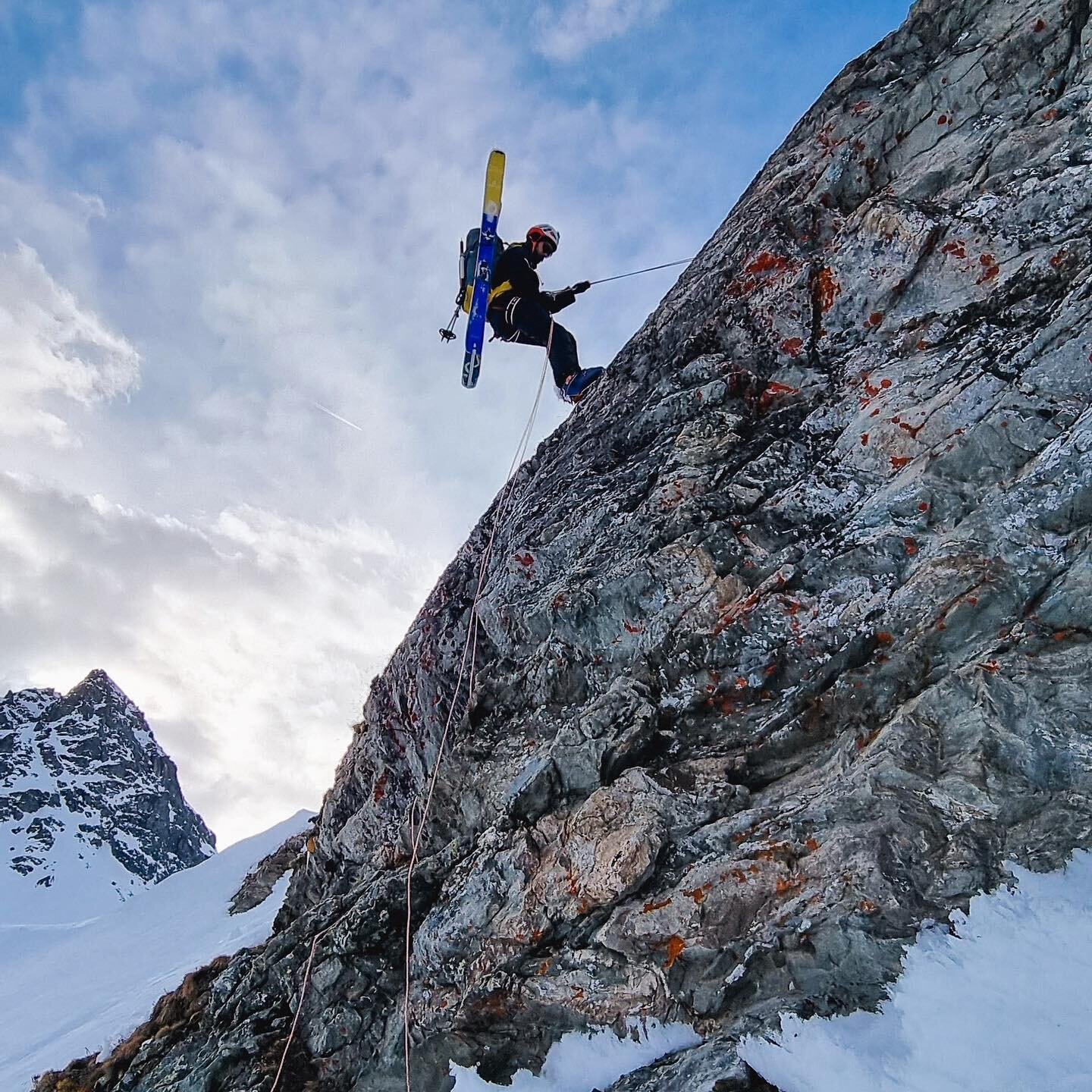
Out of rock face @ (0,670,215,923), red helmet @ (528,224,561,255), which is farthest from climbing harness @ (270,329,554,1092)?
rock face @ (0,670,215,923)

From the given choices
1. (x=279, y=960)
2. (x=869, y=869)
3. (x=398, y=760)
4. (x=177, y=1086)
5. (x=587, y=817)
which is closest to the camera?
(x=869, y=869)

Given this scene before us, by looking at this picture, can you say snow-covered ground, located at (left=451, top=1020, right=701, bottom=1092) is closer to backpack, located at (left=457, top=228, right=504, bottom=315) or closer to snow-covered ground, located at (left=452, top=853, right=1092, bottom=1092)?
snow-covered ground, located at (left=452, top=853, right=1092, bottom=1092)

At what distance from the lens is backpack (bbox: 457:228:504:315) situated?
1195 centimetres

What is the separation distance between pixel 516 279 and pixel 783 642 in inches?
331

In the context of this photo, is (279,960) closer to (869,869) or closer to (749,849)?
(749,849)

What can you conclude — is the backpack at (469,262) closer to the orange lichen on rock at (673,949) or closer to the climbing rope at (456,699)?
the climbing rope at (456,699)

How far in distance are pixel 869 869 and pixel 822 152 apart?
8.05 meters

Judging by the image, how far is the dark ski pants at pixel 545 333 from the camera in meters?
11.8

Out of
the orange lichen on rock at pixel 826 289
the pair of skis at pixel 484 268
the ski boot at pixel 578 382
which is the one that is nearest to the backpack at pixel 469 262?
the pair of skis at pixel 484 268

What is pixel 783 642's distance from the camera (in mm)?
6145

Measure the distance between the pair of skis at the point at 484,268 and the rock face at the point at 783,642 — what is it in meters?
3.83

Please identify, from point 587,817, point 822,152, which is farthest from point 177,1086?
point 822,152

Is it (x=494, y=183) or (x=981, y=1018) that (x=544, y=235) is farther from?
(x=981, y=1018)

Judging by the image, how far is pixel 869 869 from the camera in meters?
4.61
